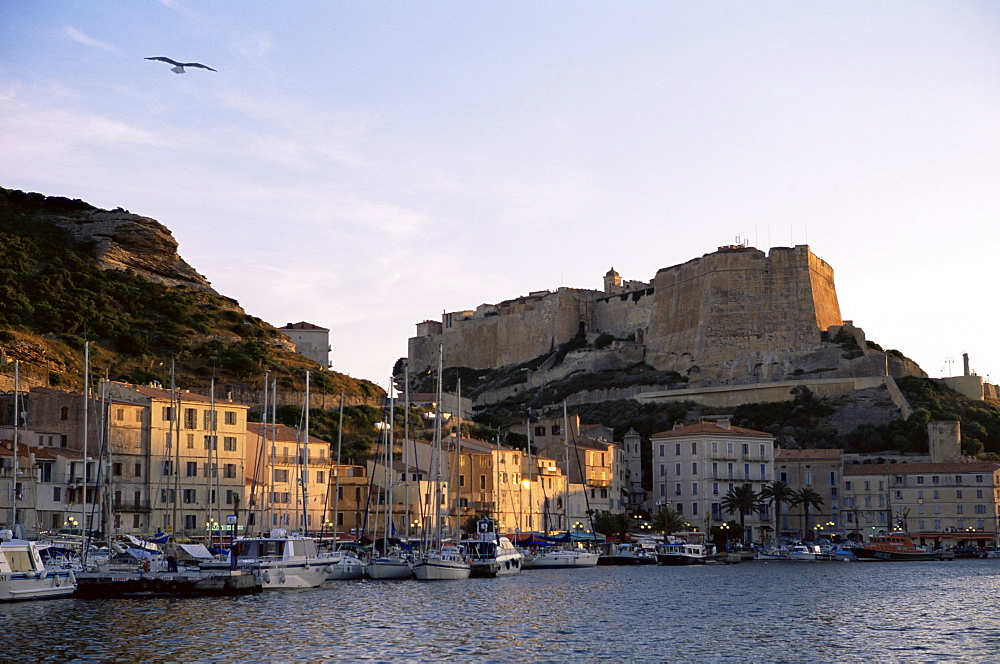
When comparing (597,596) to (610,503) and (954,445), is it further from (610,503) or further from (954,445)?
(954,445)

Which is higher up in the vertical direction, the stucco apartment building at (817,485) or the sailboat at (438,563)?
the stucco apartment building at (817,485)

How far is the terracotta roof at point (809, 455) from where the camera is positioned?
94.2 meters

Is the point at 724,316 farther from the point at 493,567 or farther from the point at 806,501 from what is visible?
the point at 493,567

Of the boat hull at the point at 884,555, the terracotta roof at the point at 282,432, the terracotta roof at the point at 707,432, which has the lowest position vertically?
the boat hull at the point at 884,555

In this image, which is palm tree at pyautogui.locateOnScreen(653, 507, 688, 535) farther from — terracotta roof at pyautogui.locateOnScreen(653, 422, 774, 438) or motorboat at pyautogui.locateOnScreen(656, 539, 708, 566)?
motorboat at pyautogui.locateOnScreen(656, 539, 708, 566)

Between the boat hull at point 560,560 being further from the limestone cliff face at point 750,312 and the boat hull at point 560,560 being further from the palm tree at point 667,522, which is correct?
the limestone cliff face at point 750,312

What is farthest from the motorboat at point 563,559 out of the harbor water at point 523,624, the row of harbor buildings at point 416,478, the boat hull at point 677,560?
the harbor water at point 523,624

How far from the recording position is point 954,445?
98.1m

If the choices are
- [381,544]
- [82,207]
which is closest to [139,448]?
[381,544]

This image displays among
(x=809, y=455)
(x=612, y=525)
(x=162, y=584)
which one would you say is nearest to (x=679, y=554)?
(x=612, y=525)

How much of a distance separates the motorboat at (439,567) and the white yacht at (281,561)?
5128mm

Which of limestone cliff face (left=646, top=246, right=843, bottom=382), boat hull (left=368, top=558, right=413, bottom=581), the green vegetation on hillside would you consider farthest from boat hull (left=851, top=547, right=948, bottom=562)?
boat hull (left=368, top=558, right=413, bottom=581)

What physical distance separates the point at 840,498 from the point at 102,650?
241ft

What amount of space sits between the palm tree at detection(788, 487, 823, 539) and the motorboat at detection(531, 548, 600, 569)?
25.9m
